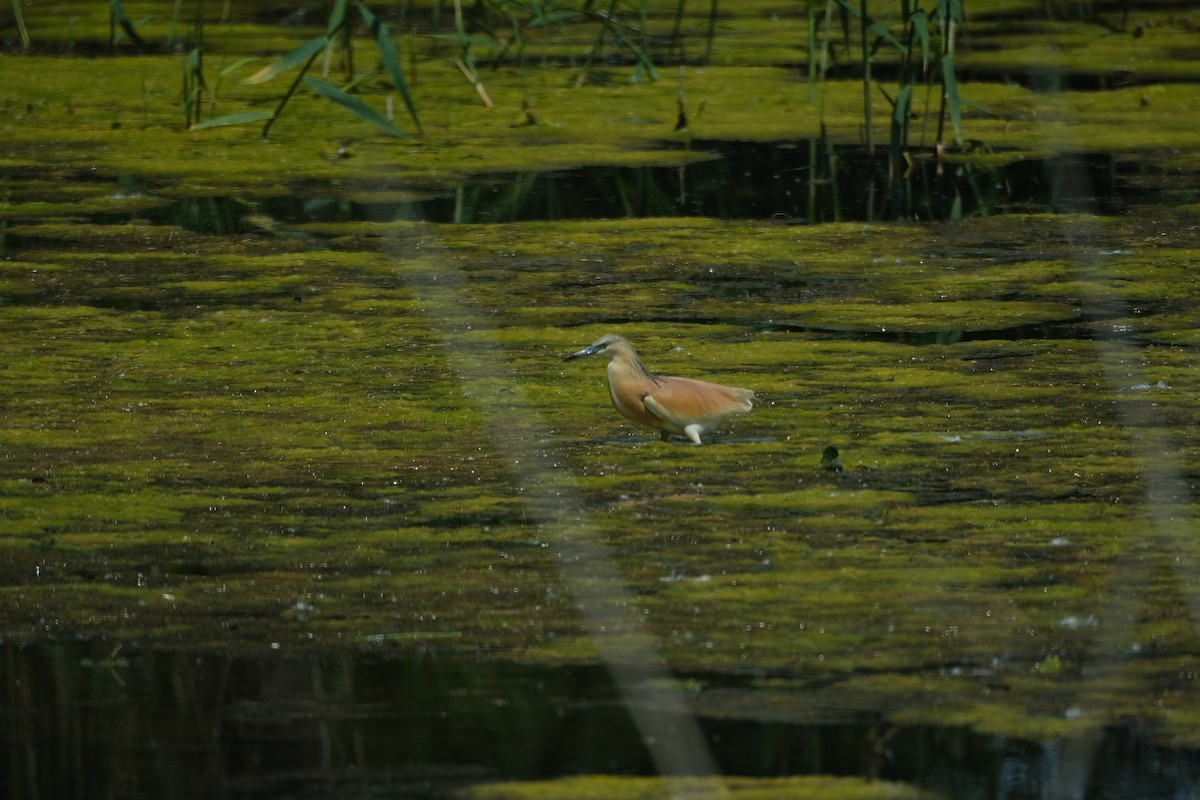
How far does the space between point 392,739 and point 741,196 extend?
588cm

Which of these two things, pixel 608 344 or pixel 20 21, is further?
pixel 20 21

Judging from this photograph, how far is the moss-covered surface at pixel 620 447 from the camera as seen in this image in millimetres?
4004

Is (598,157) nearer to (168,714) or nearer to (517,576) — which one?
(517,576)

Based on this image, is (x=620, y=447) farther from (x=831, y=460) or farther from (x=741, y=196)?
(x=741, y=196)

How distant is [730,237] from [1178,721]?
4.91 m

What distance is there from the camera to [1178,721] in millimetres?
3533

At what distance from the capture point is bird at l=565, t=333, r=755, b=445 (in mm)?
5297

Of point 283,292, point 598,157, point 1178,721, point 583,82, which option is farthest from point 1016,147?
point 1178,721

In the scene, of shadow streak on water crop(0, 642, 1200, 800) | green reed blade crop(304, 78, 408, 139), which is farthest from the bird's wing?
shadow streak on water crop(0, 642, 1200, 800)

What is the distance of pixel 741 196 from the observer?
30.0 feet

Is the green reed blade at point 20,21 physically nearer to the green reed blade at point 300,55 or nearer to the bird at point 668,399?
the green reed blade at point 300,55

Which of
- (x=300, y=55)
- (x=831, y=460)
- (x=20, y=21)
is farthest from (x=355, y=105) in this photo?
(x=20, y=21)

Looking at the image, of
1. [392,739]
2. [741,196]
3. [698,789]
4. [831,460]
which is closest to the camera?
[698,789]

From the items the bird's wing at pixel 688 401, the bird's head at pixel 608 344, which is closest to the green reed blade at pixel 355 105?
the bird's head at pixel 608 344
